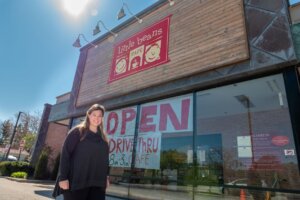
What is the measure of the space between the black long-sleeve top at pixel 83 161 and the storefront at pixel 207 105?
2.65 metres

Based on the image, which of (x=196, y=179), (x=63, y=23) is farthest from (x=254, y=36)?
(x=63, y=23)

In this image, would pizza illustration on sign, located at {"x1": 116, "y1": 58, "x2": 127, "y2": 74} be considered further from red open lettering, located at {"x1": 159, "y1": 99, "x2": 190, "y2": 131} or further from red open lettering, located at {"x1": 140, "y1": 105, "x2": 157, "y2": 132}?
red open lettering, located at {"x1": 159, "y1": 99, "x2": 190, "y2": 131}

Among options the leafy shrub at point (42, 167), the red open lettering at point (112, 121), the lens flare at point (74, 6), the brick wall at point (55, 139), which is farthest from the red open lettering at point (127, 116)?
the leafy shrub at point (42, 167)

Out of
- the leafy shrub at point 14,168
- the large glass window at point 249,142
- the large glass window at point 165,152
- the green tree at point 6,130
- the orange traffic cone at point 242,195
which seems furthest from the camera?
→ the green tree at point 6,130

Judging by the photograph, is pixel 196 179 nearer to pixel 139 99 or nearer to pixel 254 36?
pixel 139 99

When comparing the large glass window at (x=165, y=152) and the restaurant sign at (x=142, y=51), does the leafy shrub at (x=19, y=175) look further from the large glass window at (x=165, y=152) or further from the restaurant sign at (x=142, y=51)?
the large glass window at (x=165, y=152)

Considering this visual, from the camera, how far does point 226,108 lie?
591 centimetres

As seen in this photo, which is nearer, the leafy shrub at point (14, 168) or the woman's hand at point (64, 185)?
the woman's hand at point (64, 185)

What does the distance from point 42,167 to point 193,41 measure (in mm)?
10836

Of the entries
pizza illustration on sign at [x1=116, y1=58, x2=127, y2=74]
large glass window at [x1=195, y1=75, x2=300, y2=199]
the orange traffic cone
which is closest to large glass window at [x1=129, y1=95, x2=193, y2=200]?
large glass window at [x1=195, y1=75, x2=300, y2=199]

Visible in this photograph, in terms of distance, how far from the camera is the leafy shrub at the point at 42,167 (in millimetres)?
12156

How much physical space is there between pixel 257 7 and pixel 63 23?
676cm

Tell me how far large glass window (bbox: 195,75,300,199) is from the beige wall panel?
2.21ft

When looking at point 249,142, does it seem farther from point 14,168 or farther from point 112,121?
point 14,168
